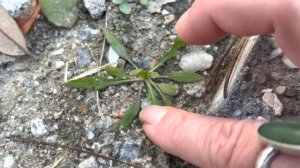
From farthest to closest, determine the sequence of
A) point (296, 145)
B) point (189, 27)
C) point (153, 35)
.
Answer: point (153, 35) < point (189, 27) < point (296, 145)

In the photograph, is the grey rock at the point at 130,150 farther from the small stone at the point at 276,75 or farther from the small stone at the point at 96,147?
the small stone at the point at 276,75

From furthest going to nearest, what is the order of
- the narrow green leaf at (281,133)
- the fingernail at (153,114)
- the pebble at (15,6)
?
the pebble at (15,6) → the fingernail at (153,114) → the narrow green leaf at (281,133)

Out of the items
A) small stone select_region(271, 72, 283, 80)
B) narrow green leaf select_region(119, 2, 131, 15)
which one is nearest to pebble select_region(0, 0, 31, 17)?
narrow green leaf select_region(119, 2, 131, 15)

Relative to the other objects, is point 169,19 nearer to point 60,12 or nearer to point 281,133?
point 60,12

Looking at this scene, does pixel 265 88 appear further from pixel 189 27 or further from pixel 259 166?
pixel 259 166

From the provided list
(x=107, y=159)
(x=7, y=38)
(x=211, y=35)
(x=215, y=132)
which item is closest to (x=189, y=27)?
(x=211, y=35)

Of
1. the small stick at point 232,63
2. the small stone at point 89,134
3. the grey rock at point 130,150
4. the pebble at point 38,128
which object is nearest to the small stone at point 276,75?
the small stick at point 232,63

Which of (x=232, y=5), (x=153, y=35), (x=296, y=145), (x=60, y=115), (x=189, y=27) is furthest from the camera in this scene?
(x=153, y=35)
